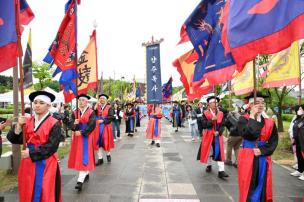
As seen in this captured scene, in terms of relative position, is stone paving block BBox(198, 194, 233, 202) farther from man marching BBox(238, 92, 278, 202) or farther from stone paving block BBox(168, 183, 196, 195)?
man marching BBox(238, 92, 278, 202)

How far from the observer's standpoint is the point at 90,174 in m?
8.02

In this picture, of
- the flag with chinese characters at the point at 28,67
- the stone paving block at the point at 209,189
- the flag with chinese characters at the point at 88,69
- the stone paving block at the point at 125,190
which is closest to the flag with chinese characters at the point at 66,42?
the flag with chinese characters at the point at 88,69

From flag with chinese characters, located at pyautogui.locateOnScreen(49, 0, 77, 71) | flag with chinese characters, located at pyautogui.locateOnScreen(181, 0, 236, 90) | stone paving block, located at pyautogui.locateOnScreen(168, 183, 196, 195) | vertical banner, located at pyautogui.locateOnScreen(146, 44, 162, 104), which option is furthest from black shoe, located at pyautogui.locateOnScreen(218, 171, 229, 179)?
vertical banner, located at pyautogui.locateOnScreen(146, 44, 162, 104)

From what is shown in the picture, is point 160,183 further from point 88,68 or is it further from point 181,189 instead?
point 88,68

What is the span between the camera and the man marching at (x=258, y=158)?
4742 mm

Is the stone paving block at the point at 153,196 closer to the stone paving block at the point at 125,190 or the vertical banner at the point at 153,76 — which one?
the stone paving block at the point at 125,190

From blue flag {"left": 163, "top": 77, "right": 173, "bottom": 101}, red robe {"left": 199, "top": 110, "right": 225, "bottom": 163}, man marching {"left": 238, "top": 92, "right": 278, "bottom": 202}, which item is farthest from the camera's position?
blue flag {"left": 163, "top": 77, "right": 173, "bottom": 101}

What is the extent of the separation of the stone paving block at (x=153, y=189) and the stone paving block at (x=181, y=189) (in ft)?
0.39

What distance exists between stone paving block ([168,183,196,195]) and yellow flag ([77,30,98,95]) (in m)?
3.93

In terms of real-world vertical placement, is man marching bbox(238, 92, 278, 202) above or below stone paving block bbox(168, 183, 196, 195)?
above

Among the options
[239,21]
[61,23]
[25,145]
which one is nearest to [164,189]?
[25,145]

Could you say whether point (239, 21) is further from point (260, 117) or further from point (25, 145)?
point (25, 145)

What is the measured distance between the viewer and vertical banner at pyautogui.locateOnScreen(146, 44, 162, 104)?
1316 cm

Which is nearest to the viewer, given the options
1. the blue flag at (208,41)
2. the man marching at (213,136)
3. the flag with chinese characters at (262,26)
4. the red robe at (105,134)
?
the flag with chinese characters at (262,26)
